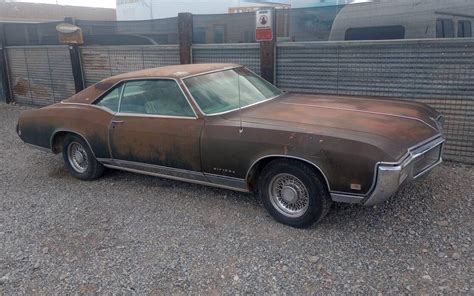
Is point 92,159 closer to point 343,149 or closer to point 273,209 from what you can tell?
point 273,209

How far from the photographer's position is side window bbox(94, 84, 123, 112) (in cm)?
Answer: 454

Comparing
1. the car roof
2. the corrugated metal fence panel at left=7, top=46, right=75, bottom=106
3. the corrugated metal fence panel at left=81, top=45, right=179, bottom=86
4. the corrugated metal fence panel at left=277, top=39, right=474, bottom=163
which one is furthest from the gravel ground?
the corrugated metal fence panel at left=7, top=46, right=75, bottom=106

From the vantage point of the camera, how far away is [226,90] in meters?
4.21

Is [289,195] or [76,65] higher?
[76,65]

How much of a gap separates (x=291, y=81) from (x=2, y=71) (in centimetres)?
820

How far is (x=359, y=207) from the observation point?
3.82 metres

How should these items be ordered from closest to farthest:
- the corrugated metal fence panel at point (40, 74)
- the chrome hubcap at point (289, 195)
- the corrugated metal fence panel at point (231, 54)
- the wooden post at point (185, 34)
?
the chrome hubcap at point (289, 195), the corrugated metal fence panel at point (231, 54), the wooden post at point (185, 34), the corrugated metal fence panel at point (40, 74)

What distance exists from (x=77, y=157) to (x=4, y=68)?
6.97m

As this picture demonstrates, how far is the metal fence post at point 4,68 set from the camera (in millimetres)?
10133

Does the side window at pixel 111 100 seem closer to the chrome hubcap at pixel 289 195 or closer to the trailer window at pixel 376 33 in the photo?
the chrome hubcap at pixel 289 195

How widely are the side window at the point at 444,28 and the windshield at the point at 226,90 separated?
285cm

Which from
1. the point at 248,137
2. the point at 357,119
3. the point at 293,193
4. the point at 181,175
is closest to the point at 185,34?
the point at 181,175

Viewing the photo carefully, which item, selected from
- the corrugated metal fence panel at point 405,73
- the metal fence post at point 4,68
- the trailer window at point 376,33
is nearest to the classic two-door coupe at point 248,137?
the corrugated metal fence panel at point 405,73

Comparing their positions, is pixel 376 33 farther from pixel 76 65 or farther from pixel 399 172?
pixel 76 65
